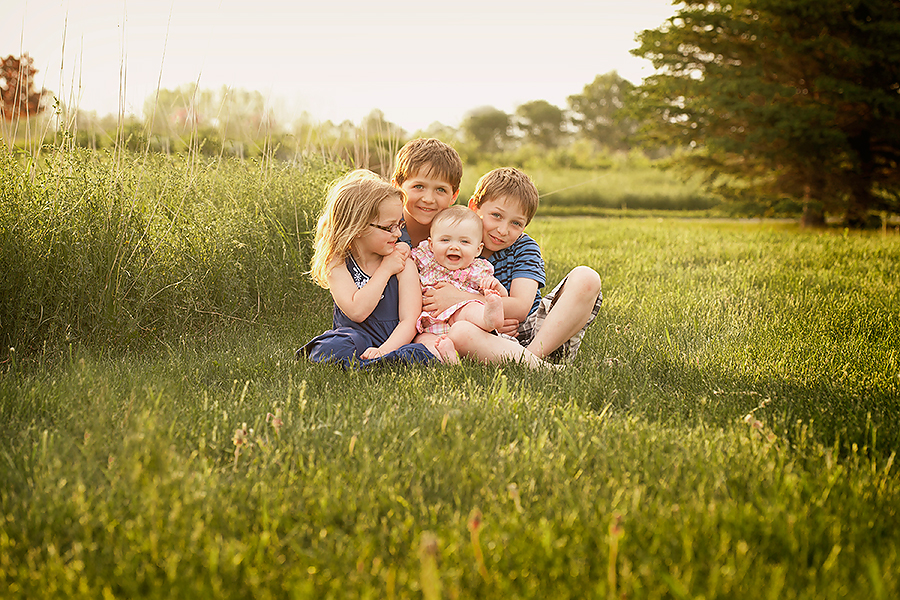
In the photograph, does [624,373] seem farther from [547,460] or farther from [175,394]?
[175,394]

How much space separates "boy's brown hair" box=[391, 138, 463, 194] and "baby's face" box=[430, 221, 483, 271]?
0.31m

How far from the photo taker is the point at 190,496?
1.53 metres

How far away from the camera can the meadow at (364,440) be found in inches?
53.1

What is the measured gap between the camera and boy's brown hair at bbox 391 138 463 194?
3.13m

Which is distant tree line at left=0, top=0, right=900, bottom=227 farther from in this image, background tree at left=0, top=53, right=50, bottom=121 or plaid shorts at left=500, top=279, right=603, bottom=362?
background tree at left=0, top=53, right=50, bottom=121

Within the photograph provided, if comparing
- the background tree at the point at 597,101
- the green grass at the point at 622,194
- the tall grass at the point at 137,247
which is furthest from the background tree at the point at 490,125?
the tall grass at the point at 137,247

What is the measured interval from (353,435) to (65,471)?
30.0 inches

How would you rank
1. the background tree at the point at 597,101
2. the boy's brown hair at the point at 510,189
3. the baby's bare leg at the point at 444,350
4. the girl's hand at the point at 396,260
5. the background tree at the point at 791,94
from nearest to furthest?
1. the baby's bare leg at the point at 444,350
2. the girl's hand at the point at 396,260
3. the boy's brown hair at the point at 510,189
4. the background tree at the point at 791,94
5. the background tree at the point at 597,101

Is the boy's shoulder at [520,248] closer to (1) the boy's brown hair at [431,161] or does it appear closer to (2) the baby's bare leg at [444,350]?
(1) the boy's brown hair at [431,161]

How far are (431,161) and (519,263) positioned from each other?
0.66m

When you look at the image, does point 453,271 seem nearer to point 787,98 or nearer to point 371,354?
point 371,354

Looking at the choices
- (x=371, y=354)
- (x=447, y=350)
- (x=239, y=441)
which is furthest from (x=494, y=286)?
(x=239, y=441)

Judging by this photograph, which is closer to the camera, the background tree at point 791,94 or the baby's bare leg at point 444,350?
the baby's bare leg at point 444,350

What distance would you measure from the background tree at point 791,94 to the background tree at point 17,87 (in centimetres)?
1003
